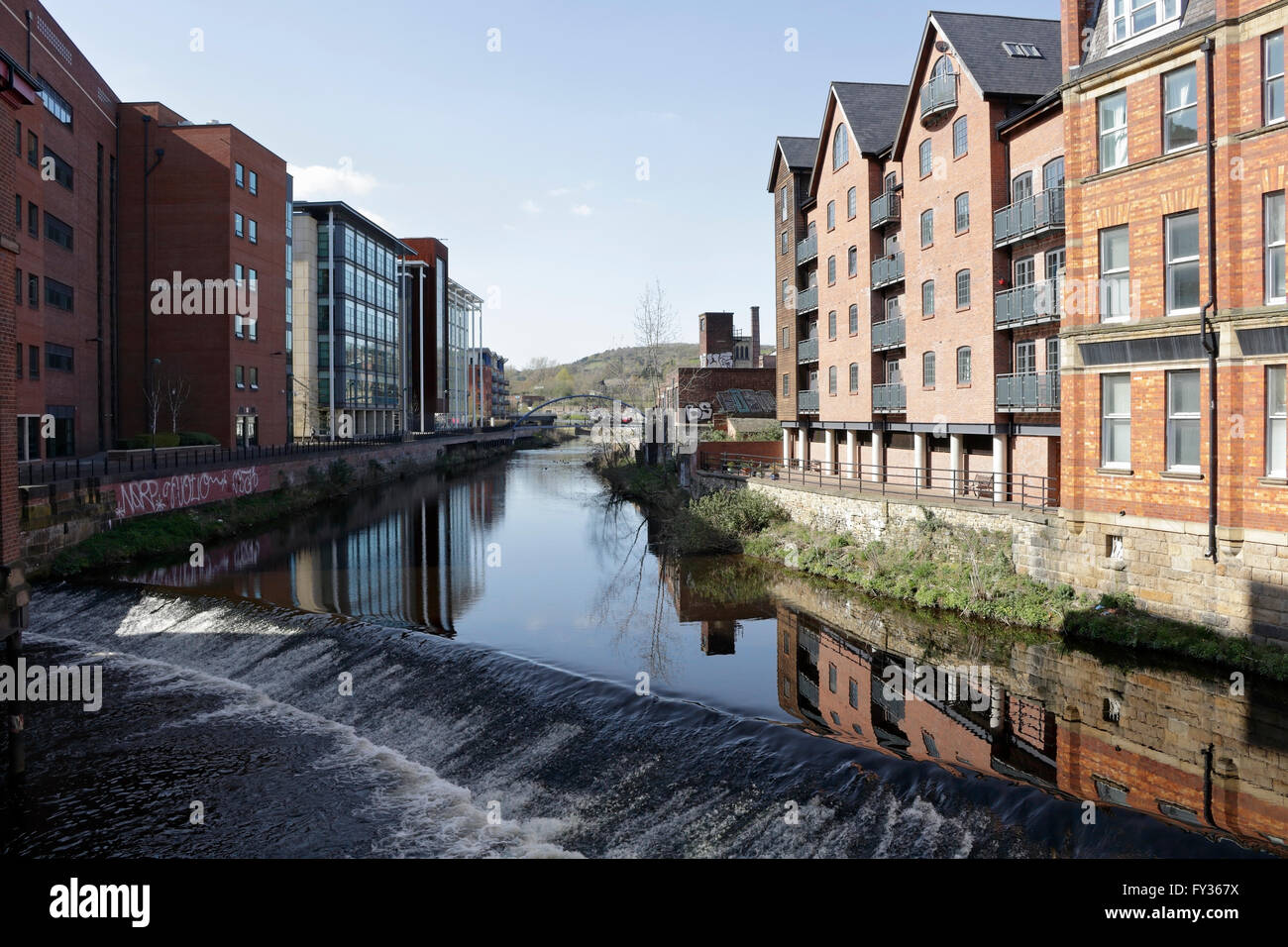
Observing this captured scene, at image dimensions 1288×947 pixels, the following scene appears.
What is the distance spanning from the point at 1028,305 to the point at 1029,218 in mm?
2223

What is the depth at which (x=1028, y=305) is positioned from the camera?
21828 mm

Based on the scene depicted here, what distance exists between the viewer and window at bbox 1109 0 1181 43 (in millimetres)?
15250

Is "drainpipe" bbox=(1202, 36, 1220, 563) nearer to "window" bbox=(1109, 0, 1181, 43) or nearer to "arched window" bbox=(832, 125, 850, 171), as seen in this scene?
"window" bbox=(1109, 0, 1181, 43)

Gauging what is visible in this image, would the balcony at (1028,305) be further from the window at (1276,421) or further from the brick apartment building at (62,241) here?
the brick apartment building at (62,241)

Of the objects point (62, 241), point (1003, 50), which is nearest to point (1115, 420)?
point (1003, 50)

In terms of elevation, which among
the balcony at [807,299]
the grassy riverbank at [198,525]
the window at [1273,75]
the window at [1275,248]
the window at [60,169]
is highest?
the window at [60,169]

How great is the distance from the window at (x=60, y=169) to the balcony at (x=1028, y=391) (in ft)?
128

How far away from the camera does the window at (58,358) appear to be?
3619 cm

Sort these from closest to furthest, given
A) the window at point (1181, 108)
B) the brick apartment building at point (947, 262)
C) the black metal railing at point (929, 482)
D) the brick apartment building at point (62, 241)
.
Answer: the window at point (1181, 108), the black metal railing at point (929, 482), the brick apartment building at point (947, 262), the brick apartment building at point (62, 241)

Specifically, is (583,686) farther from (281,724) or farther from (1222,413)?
(1222,413)

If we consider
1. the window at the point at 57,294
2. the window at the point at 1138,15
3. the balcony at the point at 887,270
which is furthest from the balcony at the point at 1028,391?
the window at the point at 57,294

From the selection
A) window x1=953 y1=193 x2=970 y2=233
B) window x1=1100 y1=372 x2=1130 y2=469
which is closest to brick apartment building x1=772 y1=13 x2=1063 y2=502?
window x1=953 y1=193 x2=970 y2=233

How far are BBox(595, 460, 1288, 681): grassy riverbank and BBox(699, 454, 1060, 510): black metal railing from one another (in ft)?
4.22

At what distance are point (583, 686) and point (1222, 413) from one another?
1166cm
